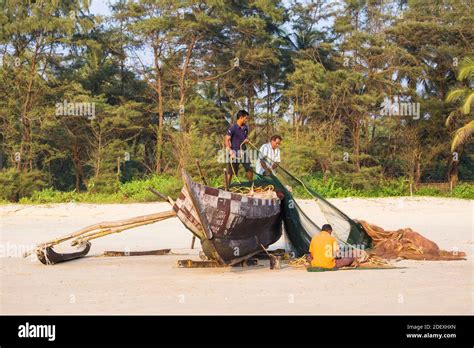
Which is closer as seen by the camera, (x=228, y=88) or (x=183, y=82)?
(x=183, y=82)

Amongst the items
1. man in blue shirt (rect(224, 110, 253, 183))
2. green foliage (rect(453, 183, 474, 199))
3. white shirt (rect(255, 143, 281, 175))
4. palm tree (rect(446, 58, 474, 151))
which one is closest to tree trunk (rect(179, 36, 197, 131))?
palm tree (rect(446, 58, 474, 151))

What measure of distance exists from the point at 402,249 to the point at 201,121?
16.6 meters

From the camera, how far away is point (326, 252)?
35.0ft

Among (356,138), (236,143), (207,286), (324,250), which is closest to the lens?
(207,286)

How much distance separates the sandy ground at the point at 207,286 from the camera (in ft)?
26.2

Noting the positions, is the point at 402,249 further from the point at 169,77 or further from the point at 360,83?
the point at 169,77

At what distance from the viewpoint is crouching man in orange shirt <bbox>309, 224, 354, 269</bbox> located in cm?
1066

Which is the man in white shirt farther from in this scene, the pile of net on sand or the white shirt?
the pile of net on sand

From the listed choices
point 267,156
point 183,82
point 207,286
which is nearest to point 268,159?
point 267,156

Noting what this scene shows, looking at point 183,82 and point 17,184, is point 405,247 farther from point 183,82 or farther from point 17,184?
point 183,82

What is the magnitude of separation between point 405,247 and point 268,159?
2.73 m

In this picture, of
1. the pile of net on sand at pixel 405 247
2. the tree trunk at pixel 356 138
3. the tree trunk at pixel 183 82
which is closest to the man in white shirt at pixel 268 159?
the pile of net on sand at pixel 405 247

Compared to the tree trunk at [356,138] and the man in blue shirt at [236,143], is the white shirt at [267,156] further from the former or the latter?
the tree trunk at [356,138]

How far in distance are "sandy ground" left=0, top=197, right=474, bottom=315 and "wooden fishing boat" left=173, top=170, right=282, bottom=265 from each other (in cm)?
33
